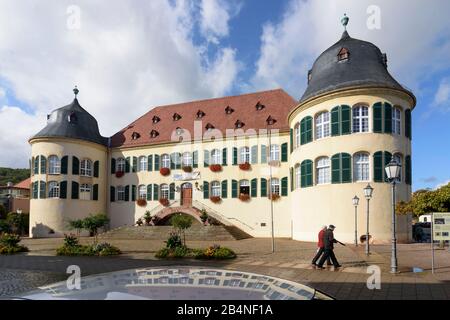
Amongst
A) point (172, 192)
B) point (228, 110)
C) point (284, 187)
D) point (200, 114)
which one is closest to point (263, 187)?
point (284, 187)

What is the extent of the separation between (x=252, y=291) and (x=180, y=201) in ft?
102

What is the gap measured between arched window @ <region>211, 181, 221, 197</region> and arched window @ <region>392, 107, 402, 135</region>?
47.8 ft

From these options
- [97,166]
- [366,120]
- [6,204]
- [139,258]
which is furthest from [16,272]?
[6,204]

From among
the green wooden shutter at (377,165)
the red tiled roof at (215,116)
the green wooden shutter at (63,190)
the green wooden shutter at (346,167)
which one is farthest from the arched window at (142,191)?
the green wooden shutter at (377,165)

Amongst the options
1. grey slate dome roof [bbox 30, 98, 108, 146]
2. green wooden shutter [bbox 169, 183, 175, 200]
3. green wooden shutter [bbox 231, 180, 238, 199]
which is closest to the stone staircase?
green wooden shutter [bbox 231, 180, 238, 199]

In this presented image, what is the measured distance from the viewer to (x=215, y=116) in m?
34.2

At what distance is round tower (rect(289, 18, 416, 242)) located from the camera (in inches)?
873

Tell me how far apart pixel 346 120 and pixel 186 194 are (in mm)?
15801

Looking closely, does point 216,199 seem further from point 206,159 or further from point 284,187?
point 284,187

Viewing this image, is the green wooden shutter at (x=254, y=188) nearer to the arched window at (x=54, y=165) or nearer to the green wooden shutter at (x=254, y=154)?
the green wooden shutter at (x=254, y=154)

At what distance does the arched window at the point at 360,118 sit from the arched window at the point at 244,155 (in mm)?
10239

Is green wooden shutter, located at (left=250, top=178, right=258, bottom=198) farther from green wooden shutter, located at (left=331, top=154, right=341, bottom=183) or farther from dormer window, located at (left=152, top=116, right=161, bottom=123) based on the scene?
dormer window, located at (left=152, top=116, right=161, bottom=123)
